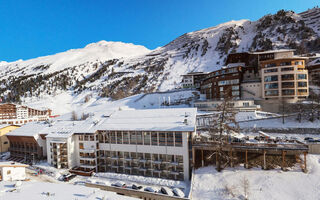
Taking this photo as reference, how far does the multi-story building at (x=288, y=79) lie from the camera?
46781 millimetres

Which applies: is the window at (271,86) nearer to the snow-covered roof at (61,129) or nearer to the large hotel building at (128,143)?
the large hotel building at (128,143)

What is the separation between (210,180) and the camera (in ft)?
76.5

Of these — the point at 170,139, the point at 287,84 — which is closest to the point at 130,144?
the point at 170,139

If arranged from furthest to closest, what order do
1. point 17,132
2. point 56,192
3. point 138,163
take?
point 17,132 < point 138,163 < point 56,192

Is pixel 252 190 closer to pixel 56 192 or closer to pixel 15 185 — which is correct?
pixel 56 192

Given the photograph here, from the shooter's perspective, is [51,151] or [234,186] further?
[51,151]

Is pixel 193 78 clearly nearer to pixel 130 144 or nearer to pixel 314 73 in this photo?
pixel 314 73

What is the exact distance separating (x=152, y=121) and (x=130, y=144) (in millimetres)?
6122

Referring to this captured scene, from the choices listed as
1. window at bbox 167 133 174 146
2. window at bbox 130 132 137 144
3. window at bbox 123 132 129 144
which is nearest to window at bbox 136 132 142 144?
window at bbox 130 132 137 144

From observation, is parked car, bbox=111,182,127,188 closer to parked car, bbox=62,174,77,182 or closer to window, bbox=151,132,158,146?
window, bbox=151,132,158,146

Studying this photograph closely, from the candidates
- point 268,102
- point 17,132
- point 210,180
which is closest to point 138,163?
point 210,180

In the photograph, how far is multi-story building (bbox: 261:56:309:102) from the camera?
153ft

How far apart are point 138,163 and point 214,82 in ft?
149

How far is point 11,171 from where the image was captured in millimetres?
25578
